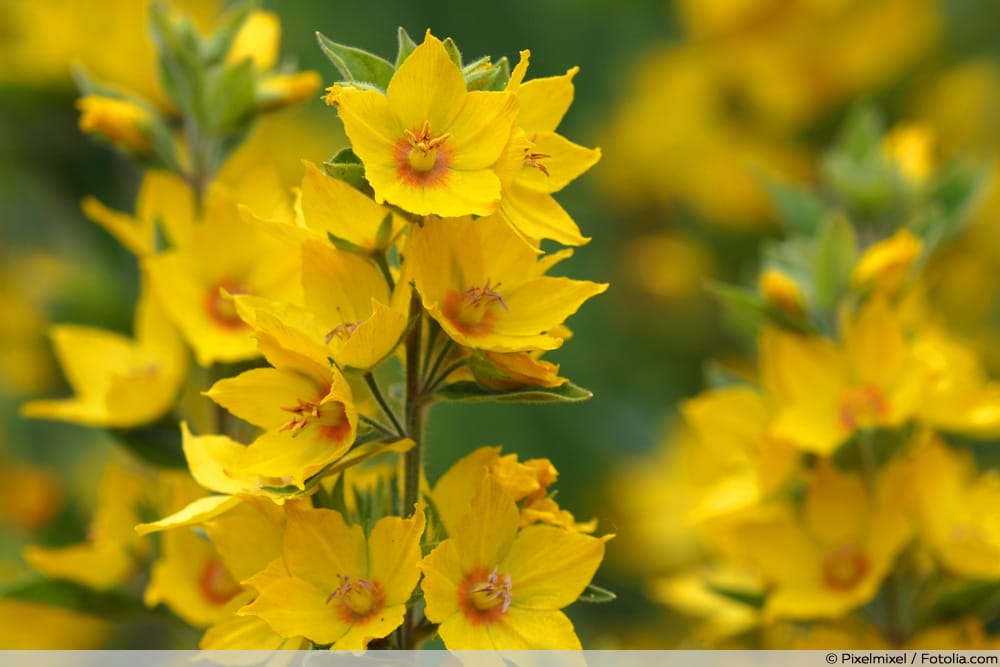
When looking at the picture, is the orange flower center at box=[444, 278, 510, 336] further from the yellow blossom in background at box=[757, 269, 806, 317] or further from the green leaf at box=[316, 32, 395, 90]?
the yellow blossom in background at box=[757, 269, 806, 317]

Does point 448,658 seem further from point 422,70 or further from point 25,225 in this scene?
point 25,225

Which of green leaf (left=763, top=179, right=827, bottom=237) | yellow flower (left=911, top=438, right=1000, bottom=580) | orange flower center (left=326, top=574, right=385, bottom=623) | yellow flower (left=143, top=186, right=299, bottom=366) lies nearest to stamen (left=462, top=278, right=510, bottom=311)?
orange flower center (left=326, top=574, right=385, bottom=623)

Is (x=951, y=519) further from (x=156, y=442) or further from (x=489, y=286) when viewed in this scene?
(x=156, y=442)

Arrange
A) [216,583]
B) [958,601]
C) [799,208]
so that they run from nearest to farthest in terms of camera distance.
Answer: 1. [216,583]
2. [958,601]
3. [799,208]

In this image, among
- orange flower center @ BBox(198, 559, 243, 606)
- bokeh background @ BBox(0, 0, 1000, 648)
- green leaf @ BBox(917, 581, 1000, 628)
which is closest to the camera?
orange flower center @ BBox(198, 559, 243, 606)

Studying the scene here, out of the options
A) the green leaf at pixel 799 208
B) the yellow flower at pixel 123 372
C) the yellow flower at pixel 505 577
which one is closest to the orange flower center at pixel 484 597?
the yellow flower at pixel 505 577

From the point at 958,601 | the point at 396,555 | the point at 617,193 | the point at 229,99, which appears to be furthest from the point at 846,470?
the point at 617,193
